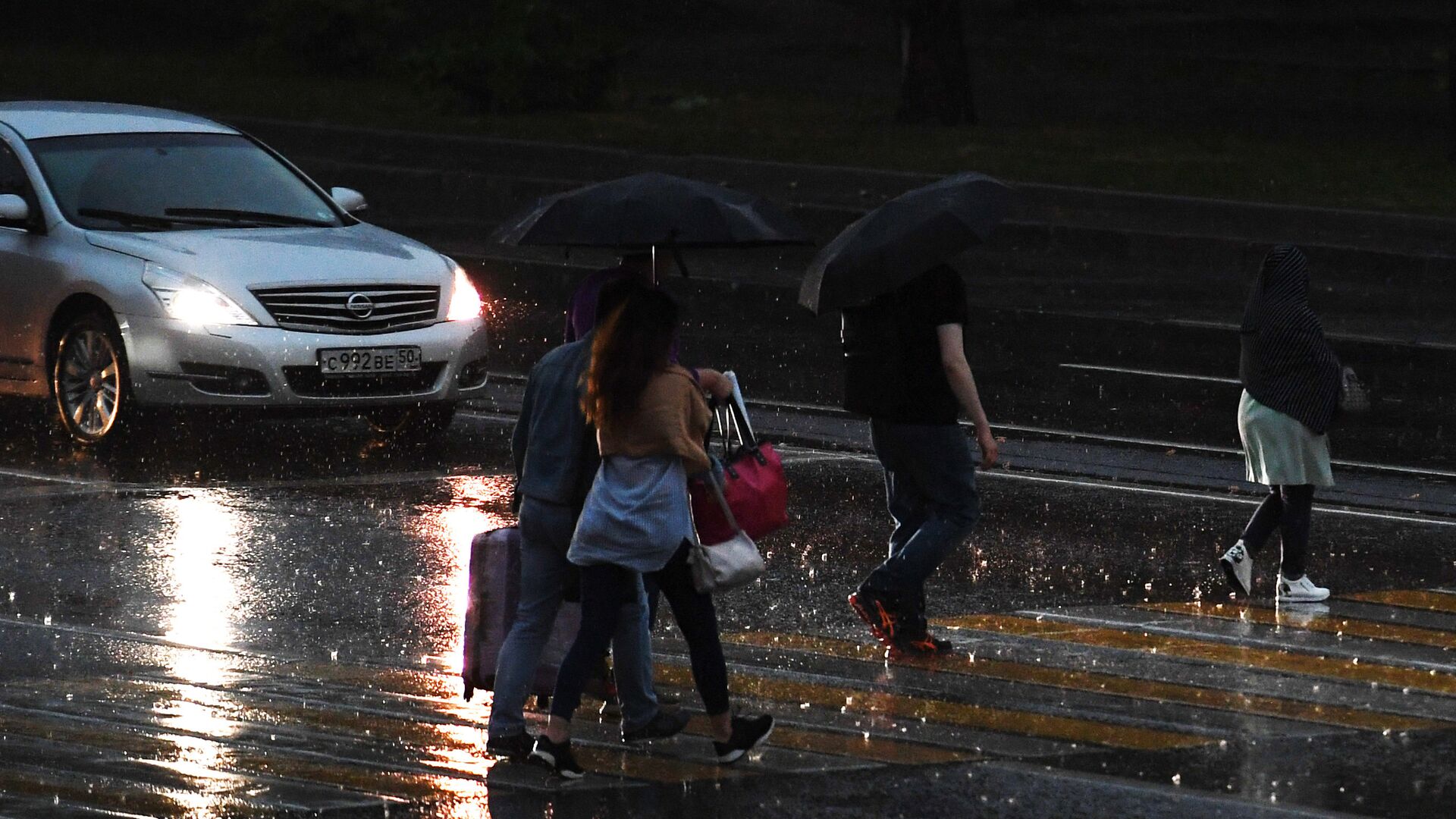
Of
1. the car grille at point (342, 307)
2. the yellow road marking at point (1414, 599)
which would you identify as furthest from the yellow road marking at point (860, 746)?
the car grille at point (342, 307)

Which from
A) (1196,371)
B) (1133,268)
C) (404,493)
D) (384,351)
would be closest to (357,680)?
(404,493)

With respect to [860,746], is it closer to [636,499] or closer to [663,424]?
[636,499]

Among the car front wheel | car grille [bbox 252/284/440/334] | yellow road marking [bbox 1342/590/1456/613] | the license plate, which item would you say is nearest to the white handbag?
yellow road marking [bbox 1342/590/1456/613]

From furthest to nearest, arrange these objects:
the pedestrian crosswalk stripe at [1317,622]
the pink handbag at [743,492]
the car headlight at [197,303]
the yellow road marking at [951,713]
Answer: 1. the car headlight at [197,303]
2. the pedestrian crosswalk stripe at [1317,622]
3. the yellow road marking at [951,713]
4. the pink handbag at [743,492]

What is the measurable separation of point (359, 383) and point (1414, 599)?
4971 mm

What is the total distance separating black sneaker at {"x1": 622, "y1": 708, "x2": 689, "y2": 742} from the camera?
269 inches

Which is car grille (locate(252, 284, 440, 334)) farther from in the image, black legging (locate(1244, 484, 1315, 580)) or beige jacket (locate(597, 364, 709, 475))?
beige jacket (locate(597, 364, 709, 475))

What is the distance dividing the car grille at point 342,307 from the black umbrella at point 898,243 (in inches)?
167

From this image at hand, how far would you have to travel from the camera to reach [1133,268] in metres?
20.1

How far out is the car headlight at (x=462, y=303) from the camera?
39.9 feet

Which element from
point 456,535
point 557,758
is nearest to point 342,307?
point 456,535

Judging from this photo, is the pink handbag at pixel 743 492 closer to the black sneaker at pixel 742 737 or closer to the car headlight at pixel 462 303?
the black sneaker at pixel 742 737

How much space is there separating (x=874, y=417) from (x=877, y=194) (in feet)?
46.0

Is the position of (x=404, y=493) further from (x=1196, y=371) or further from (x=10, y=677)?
(x=1196, y=371)
